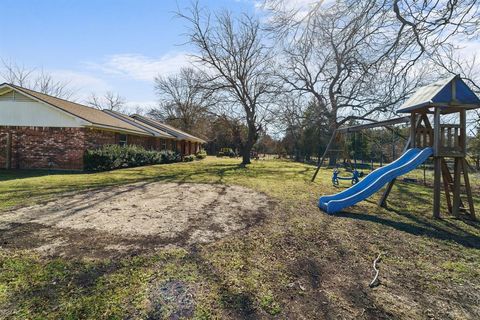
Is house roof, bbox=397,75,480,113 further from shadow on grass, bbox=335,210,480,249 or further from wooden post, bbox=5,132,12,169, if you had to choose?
wooden post, bbox=5,132,12,169

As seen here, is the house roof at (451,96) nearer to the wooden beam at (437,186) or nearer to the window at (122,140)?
the wooden beam at (437,186)

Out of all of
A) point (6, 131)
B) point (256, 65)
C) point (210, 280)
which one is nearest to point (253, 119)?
point (256, 65)

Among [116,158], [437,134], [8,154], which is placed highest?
[437,134]

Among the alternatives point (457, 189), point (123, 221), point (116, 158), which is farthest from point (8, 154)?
point (457, 189)

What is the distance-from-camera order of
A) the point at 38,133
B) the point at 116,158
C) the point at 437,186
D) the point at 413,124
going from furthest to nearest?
the point at 116,158, the point at 38,133, the point at 413,124, the point at 437,186

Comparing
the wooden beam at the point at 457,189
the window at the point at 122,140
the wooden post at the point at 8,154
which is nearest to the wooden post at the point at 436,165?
the wooden beam at the point at 457,189

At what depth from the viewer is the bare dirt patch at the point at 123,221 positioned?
13.4 feet

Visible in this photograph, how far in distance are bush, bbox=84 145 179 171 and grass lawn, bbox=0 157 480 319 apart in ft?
39.3

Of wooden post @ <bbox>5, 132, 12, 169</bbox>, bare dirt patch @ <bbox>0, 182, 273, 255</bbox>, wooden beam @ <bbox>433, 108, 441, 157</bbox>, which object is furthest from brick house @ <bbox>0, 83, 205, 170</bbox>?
wooden beam @ <bbox>433, 108, 441, 157</bbox>

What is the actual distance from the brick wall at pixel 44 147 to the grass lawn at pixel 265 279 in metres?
12.5

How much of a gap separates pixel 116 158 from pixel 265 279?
14.9 m

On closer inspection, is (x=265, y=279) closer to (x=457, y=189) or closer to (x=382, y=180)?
(x=382, y=180)

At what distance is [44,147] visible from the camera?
14844mm

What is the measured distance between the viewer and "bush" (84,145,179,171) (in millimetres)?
14625
